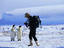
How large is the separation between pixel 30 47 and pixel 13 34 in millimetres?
10440

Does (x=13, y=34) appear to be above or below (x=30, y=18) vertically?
below

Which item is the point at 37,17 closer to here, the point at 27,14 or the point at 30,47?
the point at 27,14

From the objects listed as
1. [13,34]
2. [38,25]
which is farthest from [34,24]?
[13,34]

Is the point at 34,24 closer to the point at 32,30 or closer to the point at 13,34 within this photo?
the point at 32,30

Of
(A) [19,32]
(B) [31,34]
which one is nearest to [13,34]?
(A) [19,32]

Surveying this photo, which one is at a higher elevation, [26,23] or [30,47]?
[26,23]

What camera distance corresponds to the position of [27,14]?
1196 centimetres

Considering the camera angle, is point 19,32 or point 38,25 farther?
point 19,32

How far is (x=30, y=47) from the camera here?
11453mm

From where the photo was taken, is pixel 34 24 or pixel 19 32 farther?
pixel 19 32

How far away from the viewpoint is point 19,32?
21984 millimetres

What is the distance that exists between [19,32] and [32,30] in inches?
394

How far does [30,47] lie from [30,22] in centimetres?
124

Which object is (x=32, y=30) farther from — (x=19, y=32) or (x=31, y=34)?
(x=19, y=32)
